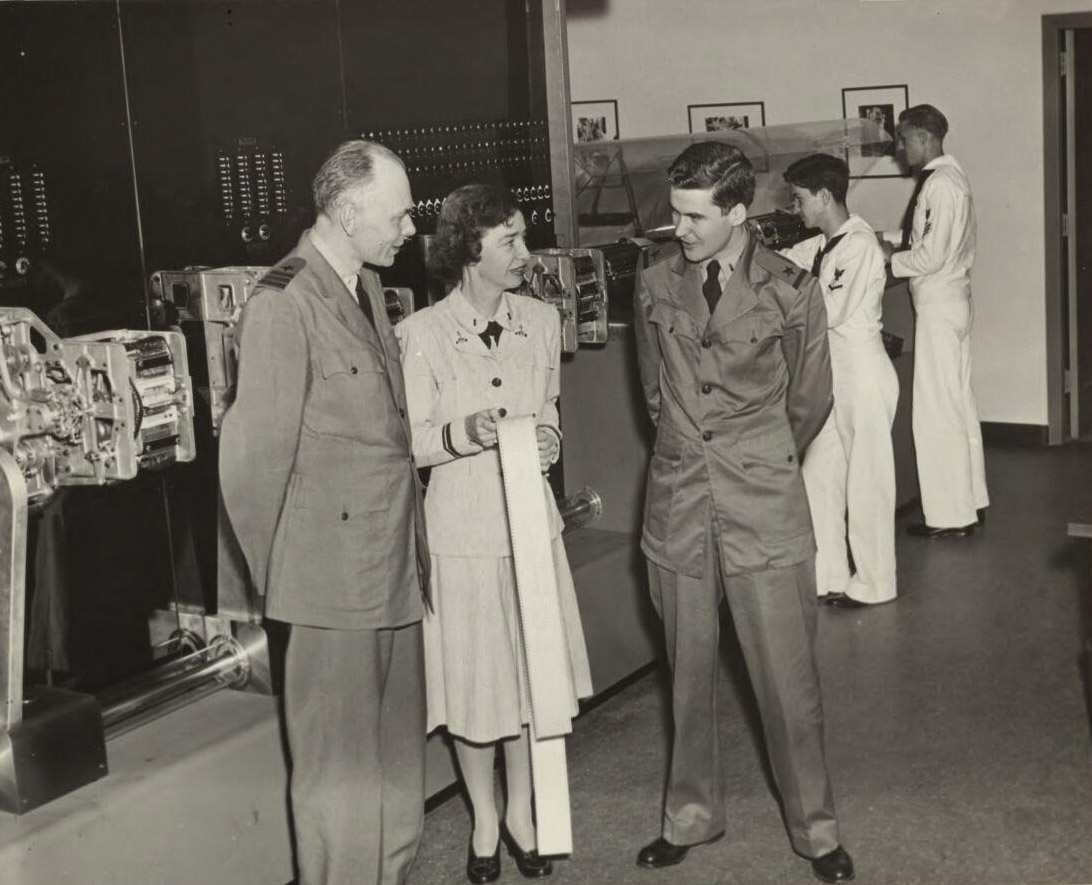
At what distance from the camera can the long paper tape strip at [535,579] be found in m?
3.41

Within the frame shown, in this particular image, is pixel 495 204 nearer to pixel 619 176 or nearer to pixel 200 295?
pixel 200 295

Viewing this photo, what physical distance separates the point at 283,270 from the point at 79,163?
1062 mm

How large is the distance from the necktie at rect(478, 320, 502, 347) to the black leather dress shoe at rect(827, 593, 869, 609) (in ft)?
8.91

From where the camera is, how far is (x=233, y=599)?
13.4 ft

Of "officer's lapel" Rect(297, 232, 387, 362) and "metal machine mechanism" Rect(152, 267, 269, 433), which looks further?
"metal machine mechanism" Rect(152, 267, 269, 433)

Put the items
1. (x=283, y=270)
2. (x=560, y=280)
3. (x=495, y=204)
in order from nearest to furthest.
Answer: (x=283, y=270) → (x=495, y=204) → (x=560, y=280)

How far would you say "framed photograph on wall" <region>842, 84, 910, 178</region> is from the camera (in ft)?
28.8

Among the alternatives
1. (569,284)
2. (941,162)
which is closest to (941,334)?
(941,162)

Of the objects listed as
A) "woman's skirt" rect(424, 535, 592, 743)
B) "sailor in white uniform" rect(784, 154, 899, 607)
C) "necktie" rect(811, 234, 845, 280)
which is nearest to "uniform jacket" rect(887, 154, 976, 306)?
"sailor in white uniform" rect(784, 154, 899, 607)

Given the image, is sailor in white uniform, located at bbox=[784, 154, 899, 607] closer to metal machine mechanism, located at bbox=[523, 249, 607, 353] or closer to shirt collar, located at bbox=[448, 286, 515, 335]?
metal machine mechanism, located at bbox=[523, 249, 607, 353]

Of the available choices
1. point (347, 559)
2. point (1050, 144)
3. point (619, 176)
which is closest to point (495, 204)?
point (347, 559)

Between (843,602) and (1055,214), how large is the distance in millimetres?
3527

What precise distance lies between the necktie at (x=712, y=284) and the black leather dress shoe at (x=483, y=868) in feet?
4.85

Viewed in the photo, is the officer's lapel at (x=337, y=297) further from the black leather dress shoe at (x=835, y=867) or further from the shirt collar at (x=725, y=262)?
the black leather dress shoe at (x=835, y=867)
